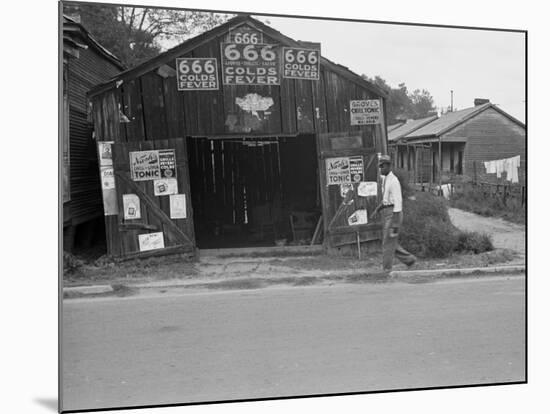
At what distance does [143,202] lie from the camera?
6.43m

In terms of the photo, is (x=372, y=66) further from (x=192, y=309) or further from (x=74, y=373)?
(x=74, y=373)

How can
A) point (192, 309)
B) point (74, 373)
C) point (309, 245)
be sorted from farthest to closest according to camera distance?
point (309, 245) < point (192, 309) < point (74, 373)

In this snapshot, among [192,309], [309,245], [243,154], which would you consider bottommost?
[192,309]

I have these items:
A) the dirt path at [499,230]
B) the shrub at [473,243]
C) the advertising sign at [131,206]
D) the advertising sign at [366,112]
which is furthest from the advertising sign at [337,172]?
the advertising sign at [131,206]

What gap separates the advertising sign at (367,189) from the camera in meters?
6.79

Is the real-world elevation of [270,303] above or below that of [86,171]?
below

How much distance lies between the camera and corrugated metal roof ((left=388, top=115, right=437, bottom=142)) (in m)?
6.78

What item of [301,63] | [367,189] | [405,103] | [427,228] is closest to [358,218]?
[367,189]

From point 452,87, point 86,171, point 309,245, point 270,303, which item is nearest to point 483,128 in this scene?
point 452,87

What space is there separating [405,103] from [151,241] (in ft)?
9.00

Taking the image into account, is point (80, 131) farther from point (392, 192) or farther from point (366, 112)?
Answer: point (392, 192)

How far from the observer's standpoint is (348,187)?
22.4ft

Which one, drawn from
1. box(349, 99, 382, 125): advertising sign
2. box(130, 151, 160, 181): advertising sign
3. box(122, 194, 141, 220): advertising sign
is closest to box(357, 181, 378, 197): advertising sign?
box(349, 99, 382, 125): advertising sign

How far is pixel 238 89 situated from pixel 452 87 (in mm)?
2086
